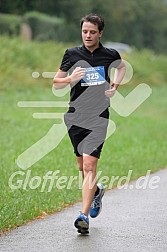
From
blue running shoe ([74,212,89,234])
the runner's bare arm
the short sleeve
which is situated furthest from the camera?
the runner's bare arm

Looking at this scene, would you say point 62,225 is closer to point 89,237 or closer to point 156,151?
point 89,237

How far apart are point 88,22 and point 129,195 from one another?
11.5 ft

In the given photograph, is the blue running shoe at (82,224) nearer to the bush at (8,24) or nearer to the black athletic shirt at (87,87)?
the black athletic shirt at (87,87)

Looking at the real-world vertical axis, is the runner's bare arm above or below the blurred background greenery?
above

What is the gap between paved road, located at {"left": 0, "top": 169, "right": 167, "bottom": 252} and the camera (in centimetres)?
736

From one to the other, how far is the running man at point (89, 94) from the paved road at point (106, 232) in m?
0.35

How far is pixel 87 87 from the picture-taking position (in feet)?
26.5

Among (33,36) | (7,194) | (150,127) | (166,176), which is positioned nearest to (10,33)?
(33,36)

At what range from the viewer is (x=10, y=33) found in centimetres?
4284

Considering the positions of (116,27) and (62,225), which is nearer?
(62,225)

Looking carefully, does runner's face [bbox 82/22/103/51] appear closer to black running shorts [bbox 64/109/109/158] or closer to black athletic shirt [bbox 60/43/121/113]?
black athletic shirt [bbox 60/43/121/113]

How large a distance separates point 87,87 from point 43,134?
9.31m

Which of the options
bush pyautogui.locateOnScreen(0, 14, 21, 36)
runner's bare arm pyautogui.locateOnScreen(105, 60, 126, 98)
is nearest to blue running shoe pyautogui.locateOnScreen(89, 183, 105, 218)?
runner's bare arm pyautogui.locateOnScreen(105, 60, 126, 98)

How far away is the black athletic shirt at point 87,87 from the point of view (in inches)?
319
